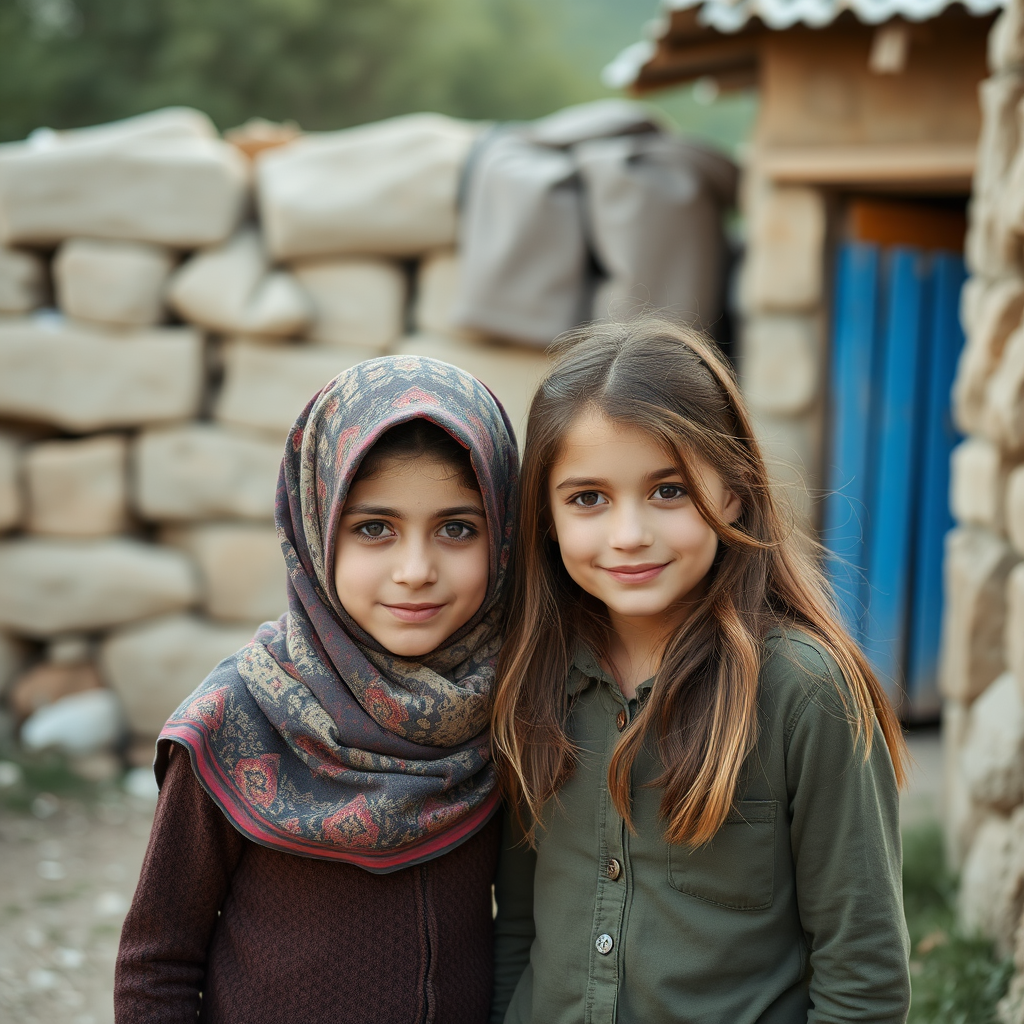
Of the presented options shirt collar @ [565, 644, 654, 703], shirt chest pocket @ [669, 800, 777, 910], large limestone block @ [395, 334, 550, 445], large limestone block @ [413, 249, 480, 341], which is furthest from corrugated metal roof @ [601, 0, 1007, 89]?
shirt chest pocket @ [669, 800, 777, 910]

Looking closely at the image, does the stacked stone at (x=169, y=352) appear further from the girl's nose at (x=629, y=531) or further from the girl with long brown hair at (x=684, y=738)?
the girl's nose at (x=629, y=531)

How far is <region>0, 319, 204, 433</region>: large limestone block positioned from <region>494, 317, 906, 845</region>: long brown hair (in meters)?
3.18

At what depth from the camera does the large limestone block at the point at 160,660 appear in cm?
436

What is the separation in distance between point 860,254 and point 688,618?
313cm

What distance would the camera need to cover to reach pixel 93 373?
4301 mm

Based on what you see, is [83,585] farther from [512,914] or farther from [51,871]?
[512,914]

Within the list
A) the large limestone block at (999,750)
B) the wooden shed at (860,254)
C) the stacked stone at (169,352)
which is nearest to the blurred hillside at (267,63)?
the wooden shed at (860,254)

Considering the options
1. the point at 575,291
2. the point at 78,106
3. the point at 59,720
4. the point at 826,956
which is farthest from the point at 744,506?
the point at 78,106

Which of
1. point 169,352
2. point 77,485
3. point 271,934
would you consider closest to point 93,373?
point 169,352

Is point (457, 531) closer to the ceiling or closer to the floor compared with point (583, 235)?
closer to the floor

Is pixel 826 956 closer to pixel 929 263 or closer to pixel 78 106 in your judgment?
pixel 929 263

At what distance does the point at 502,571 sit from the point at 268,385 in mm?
3029

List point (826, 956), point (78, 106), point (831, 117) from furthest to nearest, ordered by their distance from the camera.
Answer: point (78, 106) < point (831, 117) < point (826, 956)

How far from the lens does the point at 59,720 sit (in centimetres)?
425
